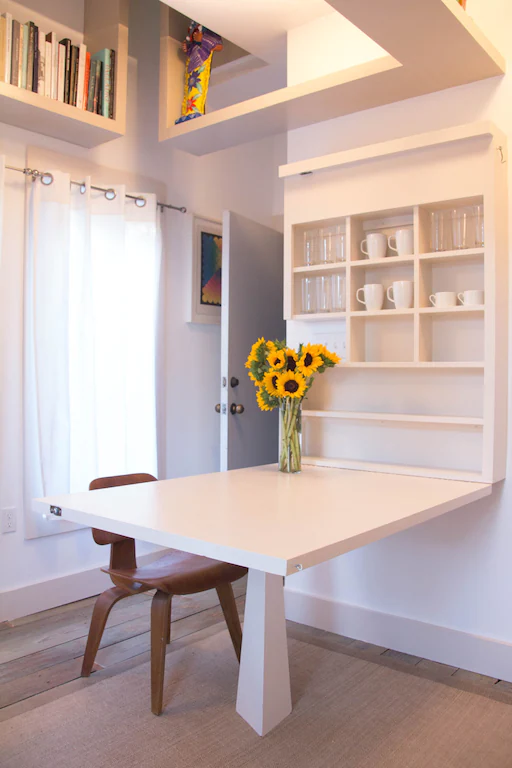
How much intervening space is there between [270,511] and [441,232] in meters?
1.27

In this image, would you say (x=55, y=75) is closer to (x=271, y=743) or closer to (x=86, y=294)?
(x=86, y=294)

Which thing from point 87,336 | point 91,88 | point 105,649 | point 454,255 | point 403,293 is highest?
point 91,88

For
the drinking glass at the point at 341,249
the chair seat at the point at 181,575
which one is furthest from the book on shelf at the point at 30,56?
the chair seat at the point at 181,575

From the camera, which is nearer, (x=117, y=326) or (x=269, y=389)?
(x=269, y=389)

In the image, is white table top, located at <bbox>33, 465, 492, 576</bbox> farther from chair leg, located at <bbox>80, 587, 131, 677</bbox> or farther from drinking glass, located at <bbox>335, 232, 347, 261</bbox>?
drinking glass, located at <bbox>335, 232, 347, 261</bbox>

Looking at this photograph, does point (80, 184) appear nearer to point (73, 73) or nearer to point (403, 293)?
point (73, 73)

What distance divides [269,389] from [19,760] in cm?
136

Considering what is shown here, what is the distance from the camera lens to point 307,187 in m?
2.66

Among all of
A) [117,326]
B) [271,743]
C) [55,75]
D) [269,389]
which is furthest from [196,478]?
[55,75]

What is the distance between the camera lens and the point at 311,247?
270 cm

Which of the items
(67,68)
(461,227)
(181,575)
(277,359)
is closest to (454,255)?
(461,227)

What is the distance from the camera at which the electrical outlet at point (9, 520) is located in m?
2.81

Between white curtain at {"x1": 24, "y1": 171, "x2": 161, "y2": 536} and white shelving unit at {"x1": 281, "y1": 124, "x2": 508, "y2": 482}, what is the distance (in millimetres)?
919

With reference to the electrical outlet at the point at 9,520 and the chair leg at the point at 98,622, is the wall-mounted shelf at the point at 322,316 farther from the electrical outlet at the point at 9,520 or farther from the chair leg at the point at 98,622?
the electrical outlet at the point at 9,520
